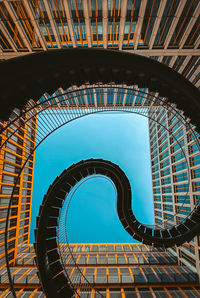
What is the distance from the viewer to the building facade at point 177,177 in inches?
969

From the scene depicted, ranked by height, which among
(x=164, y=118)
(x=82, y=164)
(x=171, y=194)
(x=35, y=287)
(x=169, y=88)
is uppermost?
(x=164, y=118)

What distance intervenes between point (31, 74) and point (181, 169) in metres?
29.0

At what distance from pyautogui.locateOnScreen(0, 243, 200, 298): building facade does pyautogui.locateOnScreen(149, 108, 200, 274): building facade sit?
8.90ft

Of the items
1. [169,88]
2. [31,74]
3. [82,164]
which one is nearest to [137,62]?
[169,88]

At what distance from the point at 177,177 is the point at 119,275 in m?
18.8

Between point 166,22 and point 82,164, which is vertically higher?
point 166,22

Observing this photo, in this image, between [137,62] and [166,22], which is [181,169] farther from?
[137,62]

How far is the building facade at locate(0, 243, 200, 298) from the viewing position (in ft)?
69.1

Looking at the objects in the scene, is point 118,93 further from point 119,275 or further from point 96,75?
point 119,275

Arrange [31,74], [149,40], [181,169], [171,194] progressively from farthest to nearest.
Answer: [171,194], [181,169], [149,40], [31,74]

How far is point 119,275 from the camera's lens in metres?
23.2

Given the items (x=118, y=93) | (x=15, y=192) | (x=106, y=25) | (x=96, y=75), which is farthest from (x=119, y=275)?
(x=106, y=25)

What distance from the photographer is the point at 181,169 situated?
1115 inches

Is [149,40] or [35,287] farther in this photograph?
[35,287]
